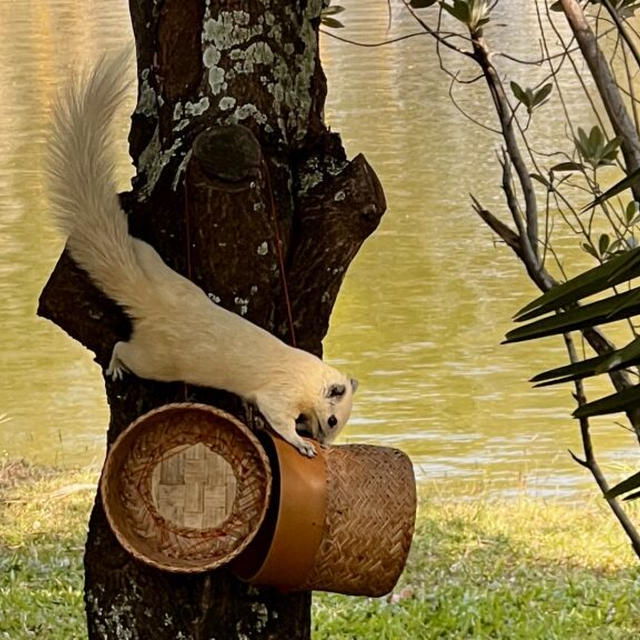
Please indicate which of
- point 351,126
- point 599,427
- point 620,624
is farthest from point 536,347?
point 351,126

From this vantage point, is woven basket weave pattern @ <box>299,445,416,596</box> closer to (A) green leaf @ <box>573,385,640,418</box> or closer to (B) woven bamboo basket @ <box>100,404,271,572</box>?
(B) woven bamboo basket @ <box>100,404,271,572</box>

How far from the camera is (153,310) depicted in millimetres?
2176

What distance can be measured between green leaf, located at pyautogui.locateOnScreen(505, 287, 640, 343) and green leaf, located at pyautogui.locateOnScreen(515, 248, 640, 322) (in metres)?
0.02

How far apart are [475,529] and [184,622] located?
7.52ft

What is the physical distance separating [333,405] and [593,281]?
771 millimetres

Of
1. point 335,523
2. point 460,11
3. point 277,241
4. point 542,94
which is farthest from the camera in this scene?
point 542,94

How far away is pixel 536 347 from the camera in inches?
258

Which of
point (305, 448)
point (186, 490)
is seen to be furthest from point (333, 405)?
point (186, 490)

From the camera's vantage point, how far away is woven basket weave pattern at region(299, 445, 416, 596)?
216 cm

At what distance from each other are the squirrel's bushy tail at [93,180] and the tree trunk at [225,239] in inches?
3.6

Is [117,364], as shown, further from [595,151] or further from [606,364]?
[606,364]

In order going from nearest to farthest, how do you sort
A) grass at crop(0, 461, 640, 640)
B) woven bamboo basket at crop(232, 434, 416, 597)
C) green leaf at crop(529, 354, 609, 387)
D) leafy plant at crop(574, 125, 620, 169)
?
green leaf at crop(529, 354, 609, 387)
woven bamboo basket at crop(232, 434, 416, 597)
leafy plant at crop(574, 125, 620, 169)
grass at crop(0, 461, 640, 640)

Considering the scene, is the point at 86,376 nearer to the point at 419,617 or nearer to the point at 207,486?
the point at 419,617

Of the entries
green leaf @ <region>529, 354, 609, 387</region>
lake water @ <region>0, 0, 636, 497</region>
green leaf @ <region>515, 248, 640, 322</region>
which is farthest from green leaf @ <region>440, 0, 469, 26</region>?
green leaf @ <region>529, 354, 609, 387</region>
